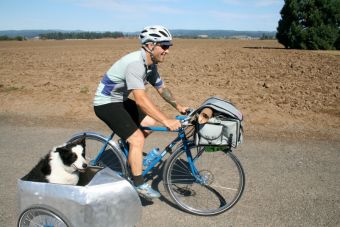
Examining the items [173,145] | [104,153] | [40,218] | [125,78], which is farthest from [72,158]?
[173,145]

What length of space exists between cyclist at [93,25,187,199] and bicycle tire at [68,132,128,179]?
304 millimetres

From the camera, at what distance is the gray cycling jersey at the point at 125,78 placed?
13.2 feet

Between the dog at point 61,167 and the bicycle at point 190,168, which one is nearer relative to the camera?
the dog at point 61,167

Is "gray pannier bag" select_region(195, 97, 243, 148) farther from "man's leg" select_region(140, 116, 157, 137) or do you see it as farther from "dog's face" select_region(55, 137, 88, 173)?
"dog's face" select_region(55, 137, 88, 173)

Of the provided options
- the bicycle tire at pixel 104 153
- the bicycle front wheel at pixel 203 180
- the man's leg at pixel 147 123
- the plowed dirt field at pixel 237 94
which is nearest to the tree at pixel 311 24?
the plowed dirt field at pixel 237 94

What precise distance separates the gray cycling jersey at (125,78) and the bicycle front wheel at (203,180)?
967 millimetres

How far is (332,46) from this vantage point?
117ft

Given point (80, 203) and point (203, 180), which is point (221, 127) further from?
point (80, 203)

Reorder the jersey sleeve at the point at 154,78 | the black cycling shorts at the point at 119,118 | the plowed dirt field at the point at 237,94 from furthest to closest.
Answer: the plowed dirt field at the point at 237,94, the jersey sleeve at the point at 154,78, the black cycling shorts at the point at 119,118

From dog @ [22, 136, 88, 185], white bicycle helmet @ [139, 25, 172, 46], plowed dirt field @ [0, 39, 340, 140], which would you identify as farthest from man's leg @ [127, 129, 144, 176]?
plowed dirt field @ [0, 39, 340, 140]

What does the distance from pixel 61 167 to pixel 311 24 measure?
37.5 m

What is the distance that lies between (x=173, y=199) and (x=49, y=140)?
11.6 feet

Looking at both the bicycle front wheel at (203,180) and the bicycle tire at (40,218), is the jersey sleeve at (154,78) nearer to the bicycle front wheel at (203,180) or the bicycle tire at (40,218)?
the bicycle front wheel at (203,180)

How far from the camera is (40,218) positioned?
142 inches
